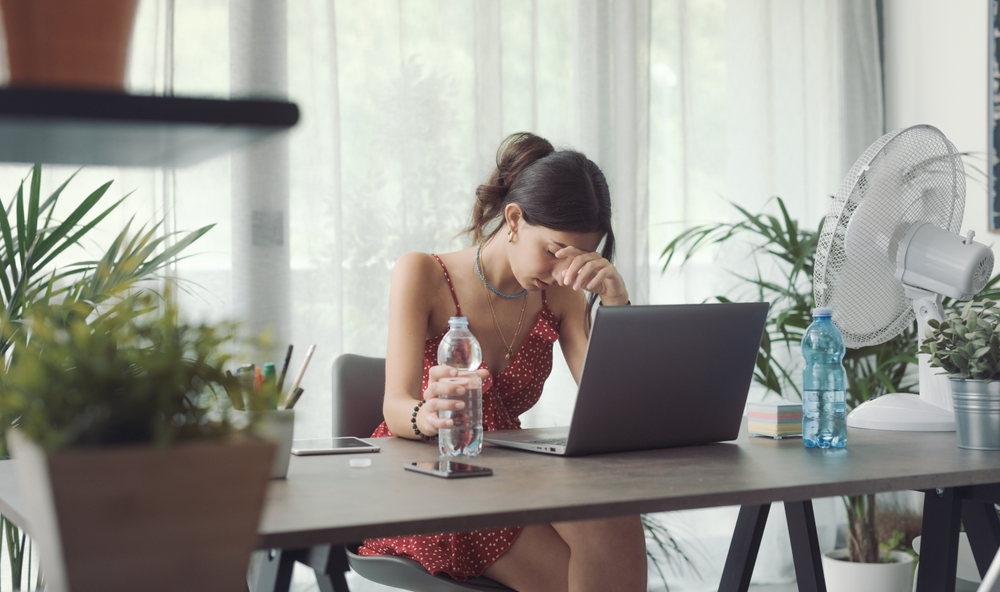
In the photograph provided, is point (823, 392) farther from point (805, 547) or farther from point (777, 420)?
point (805, 547)

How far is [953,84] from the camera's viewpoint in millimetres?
3090

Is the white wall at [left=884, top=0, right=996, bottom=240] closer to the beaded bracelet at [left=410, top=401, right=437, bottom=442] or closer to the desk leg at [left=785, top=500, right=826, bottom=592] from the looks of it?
the desk leg at [left=785, top=500, right=826, bottom=592]

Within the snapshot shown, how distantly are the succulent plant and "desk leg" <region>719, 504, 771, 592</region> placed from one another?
0.38 m

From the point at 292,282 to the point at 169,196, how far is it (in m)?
0.42

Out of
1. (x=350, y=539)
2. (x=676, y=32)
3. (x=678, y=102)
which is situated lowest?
(x=350, y=539)

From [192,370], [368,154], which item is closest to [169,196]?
[368,154]

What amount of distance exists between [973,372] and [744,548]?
0.47 meters

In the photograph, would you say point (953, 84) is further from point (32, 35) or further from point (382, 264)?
point (32, 35)

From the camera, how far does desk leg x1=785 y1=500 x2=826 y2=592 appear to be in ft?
5.06

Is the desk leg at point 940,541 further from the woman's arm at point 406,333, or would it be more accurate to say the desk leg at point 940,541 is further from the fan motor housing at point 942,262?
the woman's arm at point 406,333

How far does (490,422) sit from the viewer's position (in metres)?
1.79

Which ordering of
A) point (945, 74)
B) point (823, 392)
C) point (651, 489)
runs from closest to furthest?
point (651, 489) < point (823, 392) < point (945, 74)

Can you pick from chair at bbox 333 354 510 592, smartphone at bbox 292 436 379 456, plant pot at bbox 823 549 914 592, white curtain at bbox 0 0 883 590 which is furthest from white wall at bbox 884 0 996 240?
smartphone at bbox 292 436 379 456

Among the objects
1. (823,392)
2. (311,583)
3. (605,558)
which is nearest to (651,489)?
(605,558)
